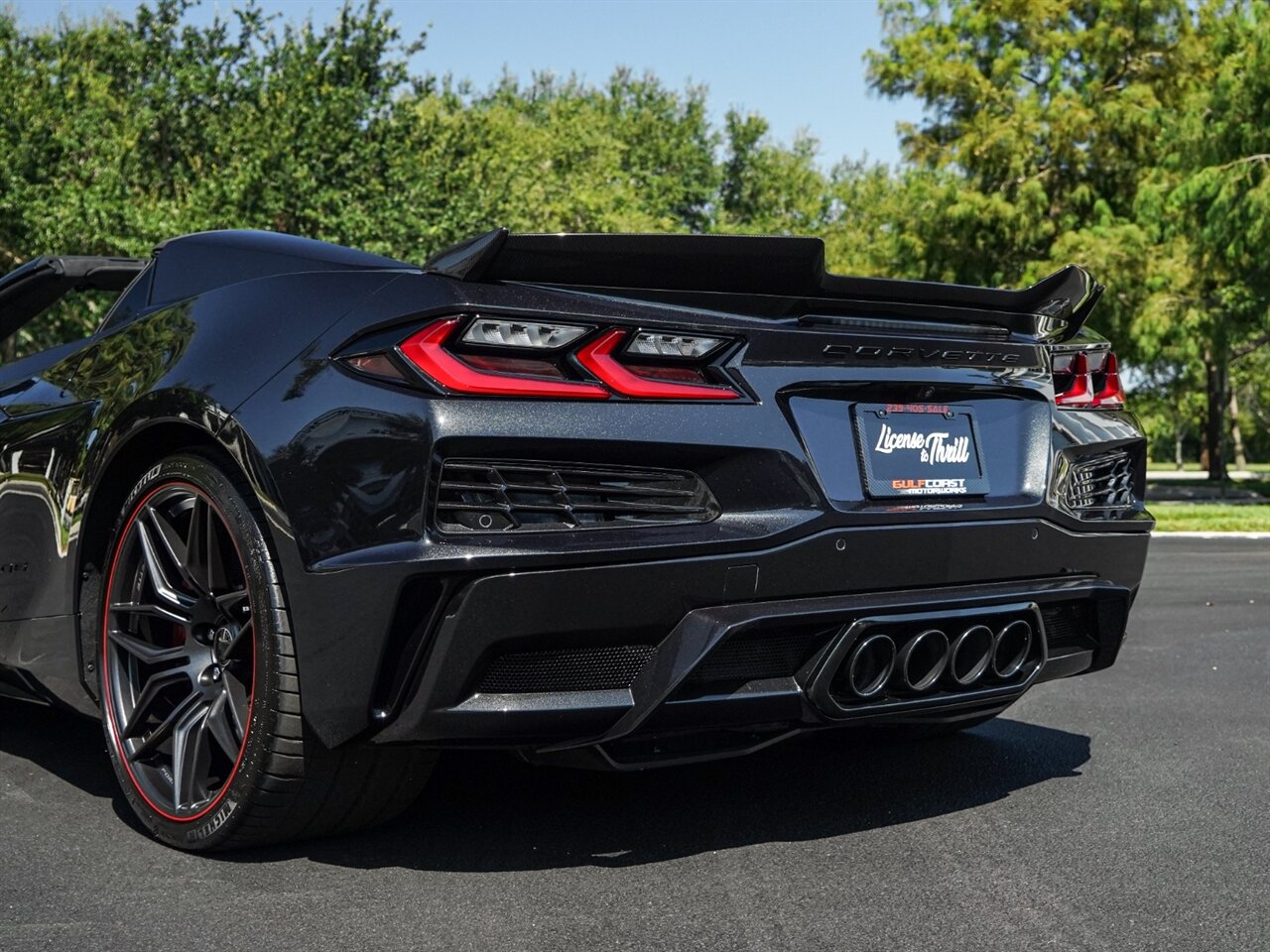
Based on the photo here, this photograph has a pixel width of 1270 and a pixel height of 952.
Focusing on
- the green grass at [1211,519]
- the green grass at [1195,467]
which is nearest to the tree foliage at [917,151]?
the green grass at [1211,519]

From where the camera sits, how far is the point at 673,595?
277 centimetres

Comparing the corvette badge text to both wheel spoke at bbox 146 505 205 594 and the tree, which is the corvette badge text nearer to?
wheel spoke at bbox 146 505 205 594

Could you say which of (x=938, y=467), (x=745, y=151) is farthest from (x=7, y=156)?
(x=745, y=151)

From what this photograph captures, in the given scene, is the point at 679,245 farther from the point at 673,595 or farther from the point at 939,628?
the point at 939,628

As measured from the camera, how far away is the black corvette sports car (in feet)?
8.85

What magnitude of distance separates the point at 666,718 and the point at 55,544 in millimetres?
1765

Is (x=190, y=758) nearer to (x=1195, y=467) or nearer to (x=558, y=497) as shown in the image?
(x=558, y=497)

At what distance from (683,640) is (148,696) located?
4.36 ft

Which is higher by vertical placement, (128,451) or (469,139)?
(469,139)

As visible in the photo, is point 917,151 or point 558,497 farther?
point 917,151

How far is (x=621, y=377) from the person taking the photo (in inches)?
110

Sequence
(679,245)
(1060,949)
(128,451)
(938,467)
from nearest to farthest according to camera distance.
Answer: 1. (1060,949)
2. (679,245)
3. (938,467)
4. (128,451)

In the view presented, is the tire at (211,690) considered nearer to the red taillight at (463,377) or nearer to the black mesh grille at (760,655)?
the red taillight at (463,377)

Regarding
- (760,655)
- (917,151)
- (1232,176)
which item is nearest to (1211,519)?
(1232,176)
